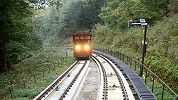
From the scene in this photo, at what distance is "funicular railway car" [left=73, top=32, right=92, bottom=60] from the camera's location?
41.7m

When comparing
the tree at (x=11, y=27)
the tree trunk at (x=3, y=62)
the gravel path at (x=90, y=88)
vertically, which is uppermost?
the tree at (x=11, y=27)

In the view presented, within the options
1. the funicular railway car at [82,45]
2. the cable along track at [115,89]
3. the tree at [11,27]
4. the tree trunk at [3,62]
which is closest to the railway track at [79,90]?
the cable along track at [115,89]

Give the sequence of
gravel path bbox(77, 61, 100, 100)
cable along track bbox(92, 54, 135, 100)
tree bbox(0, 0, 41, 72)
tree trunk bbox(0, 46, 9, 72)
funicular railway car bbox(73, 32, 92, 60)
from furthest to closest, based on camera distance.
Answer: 1. funicular railway car bbox(73, 32, 92, 60)
2. tree trunk bbox(0, 46, 9, 72)
3. tree bbox(0, 0, 41, 72)
4. gravel path bbox(77, 61, 100, 100)
5. cable along track bbox(92, 54, 135, 100)

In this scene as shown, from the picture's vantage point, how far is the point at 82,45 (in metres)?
41.9

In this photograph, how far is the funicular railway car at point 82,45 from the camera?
4166 cm

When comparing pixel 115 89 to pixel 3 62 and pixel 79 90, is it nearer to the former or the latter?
pixel 79 90

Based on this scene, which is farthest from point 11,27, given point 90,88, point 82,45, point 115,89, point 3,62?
point 82,45

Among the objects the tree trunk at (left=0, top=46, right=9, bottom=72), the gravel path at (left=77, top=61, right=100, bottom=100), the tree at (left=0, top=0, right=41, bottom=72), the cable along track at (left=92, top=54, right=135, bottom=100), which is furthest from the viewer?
the tree trunk at (left=0, top=46, right=9, bottom=72)

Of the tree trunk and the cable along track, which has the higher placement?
the tree trunk

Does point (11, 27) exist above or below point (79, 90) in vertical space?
above

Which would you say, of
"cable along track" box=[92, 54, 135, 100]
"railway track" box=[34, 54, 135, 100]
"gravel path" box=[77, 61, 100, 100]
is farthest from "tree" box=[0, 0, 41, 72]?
"cable along track" box=[92, 54, 135, 100]

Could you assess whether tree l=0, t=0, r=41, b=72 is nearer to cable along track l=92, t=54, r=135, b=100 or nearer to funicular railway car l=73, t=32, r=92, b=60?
cable along track l=92, t=54, r=135, b=100

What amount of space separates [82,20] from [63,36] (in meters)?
12.4

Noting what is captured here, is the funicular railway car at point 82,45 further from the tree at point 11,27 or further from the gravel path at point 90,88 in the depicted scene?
the gravel path at point 90,88
